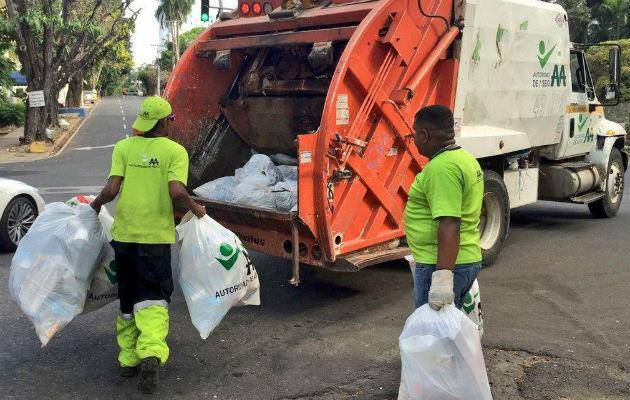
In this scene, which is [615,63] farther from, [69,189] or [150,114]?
[69,189]

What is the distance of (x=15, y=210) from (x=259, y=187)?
10.3ft

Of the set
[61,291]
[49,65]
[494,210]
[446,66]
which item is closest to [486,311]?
[494,210]

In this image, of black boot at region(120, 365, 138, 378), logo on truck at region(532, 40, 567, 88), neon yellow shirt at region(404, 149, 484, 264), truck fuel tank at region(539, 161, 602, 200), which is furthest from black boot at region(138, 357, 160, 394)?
truck fuel tank at region(539, 161, 602, 200)

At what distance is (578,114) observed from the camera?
26.6 feet

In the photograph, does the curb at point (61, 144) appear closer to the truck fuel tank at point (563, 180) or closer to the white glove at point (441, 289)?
the truck fuel tank at point (563, 180)

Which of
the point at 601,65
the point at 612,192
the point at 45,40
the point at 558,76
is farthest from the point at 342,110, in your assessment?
the point at 45,40

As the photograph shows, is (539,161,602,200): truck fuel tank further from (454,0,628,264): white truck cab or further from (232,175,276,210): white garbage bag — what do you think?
(232,175,276,210): white garbage bag

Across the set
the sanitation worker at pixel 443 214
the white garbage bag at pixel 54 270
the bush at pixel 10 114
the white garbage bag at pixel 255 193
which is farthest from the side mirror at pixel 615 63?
the bush at pixel 10 114

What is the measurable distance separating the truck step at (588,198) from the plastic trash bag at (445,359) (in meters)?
5.81

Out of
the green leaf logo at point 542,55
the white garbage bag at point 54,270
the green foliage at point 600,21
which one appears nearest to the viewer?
the white garbage bag at point 54,270

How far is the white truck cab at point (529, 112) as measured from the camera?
6.19m

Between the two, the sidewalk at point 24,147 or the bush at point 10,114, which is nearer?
the sidewalk at point 24,147

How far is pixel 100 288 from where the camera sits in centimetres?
405

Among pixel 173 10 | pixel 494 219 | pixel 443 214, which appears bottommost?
pixel 494 219
